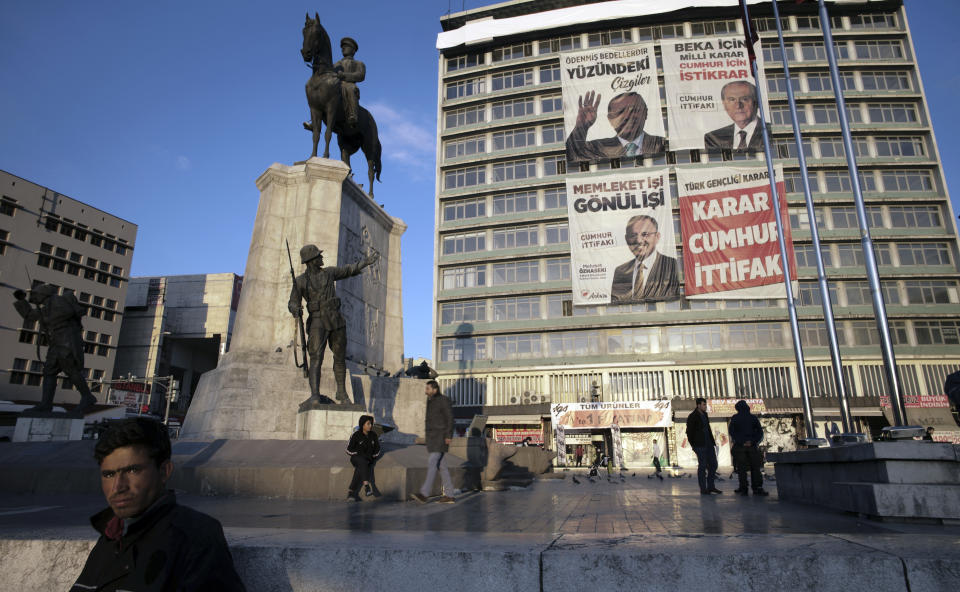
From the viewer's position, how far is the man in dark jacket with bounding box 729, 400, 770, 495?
29.4 ft

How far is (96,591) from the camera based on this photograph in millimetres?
2076

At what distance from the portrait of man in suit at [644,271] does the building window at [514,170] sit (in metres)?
11.1

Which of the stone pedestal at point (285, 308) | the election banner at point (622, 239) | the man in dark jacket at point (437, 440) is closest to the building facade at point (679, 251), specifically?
the election banner at point (622, 239)

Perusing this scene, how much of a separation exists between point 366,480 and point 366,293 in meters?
7.51

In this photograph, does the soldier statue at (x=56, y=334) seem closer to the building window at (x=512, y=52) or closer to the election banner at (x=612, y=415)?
the election banner at (x=612, y=415)

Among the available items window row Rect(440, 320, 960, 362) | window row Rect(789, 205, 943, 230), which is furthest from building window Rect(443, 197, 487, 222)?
window row Rect(789, 205, 943, 230)

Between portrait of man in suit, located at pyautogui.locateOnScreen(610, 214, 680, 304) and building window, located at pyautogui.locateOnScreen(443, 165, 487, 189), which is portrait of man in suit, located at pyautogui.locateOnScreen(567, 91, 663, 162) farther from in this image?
building window, located at pyautogui.locateOnScreen(443, 165, 487, 189)

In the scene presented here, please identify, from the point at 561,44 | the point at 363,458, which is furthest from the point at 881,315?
the point at 561,44

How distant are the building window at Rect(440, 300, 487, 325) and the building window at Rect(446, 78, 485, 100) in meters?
20.3

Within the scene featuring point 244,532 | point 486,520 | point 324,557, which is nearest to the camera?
point 324,557

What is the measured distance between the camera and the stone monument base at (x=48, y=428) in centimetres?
1118

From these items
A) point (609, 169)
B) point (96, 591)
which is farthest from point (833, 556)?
point (609, 169)

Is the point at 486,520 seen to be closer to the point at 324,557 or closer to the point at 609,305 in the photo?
the point at 324,557

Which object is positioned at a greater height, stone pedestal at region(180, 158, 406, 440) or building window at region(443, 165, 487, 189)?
building window at region(443, 165, 487, 189)
